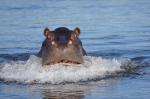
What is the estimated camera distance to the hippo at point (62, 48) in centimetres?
1161

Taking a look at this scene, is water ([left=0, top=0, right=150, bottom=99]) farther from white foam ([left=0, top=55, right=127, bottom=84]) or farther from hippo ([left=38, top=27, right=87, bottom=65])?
hippo ([left=38, top=27, right=87, bottom=65])

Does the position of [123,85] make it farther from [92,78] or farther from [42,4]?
[42,4]

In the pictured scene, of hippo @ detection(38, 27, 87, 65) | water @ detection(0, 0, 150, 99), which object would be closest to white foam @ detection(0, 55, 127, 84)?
water @ detection(0, 0, 150, 99)

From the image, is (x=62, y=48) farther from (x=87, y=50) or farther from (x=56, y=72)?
(x=87, y=50)

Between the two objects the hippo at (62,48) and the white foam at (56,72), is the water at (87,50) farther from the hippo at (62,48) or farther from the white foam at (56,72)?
the hippo at (62,48)

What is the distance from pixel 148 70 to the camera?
510 inches

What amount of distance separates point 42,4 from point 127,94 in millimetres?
20827

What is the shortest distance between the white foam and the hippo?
141 millimetres

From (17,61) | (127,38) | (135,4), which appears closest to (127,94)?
(17,61)

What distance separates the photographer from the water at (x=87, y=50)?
10805mm

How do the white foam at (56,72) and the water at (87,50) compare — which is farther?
the white foam at (56,72)

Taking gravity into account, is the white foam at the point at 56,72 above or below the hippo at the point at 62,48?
below

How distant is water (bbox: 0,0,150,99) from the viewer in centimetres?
1080

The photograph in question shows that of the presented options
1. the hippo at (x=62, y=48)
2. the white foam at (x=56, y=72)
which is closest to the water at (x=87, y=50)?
the white foam at (x=56, y=72)
